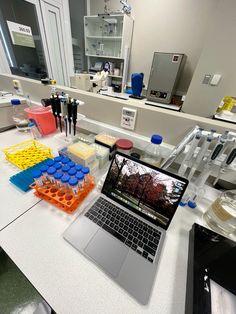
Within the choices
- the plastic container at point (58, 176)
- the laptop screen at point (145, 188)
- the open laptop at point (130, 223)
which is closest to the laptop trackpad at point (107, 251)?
the open laptop at point (130, 223)

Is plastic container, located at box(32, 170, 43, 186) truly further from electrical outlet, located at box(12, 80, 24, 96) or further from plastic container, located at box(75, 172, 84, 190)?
electrical outlet, located at box(12, 80, 24, 96)

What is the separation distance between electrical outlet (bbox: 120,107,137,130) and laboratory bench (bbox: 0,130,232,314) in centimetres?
51

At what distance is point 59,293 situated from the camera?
360 millimetres

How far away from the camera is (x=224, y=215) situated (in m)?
0.51

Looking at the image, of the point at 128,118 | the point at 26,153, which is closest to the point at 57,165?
the point at 26,153

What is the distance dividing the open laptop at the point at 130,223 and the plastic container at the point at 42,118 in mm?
652

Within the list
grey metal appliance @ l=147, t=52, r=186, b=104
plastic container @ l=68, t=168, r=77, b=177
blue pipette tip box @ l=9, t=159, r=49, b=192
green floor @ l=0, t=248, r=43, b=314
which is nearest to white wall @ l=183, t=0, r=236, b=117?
grey metal appliance @ l=147, t=52, r=186, b=104

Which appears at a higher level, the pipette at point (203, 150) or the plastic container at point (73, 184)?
the pipette at point (203, 150)

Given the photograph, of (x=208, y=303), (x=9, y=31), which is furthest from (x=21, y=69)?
(x=208, y=303)

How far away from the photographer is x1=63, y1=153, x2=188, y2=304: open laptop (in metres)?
0.41

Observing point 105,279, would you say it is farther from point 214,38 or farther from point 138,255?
point 214,38

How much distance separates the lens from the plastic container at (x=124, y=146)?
768mm

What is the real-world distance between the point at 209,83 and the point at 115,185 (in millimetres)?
1545

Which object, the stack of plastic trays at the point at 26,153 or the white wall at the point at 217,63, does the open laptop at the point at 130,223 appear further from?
the white wall at the point at 217,63
